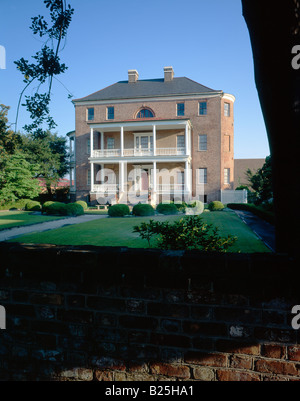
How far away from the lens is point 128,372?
7.11 feet

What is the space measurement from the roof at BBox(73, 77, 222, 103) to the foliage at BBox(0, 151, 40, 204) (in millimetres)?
11558

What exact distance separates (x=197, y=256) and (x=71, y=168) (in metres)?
38.9

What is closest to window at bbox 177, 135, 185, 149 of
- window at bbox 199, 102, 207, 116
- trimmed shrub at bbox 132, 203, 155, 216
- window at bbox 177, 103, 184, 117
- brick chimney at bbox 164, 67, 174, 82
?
window at bbox 177, 103, 184, 117

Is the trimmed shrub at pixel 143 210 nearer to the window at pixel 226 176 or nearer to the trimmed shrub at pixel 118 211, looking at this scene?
the trimmed shrub at pixel 118 211

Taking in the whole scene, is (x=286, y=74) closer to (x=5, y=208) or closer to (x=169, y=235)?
(x=169, y=235)

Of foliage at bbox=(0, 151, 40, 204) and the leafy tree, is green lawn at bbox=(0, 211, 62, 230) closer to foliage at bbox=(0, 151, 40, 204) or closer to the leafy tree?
foliage at bbox=(0, 151, 40, 204)

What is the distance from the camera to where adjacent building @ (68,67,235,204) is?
32.1 m

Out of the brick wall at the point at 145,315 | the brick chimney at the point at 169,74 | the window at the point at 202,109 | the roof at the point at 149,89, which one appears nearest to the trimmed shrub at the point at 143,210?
the window at the point at 202,109

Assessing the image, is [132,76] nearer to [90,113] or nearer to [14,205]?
[90,113]

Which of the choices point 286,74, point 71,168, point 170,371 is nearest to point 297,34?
point 286,74

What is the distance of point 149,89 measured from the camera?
36.4 m

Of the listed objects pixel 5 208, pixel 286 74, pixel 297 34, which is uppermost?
pixel 297 34

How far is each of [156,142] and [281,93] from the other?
33.2m

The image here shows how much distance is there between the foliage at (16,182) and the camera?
1173 inches
